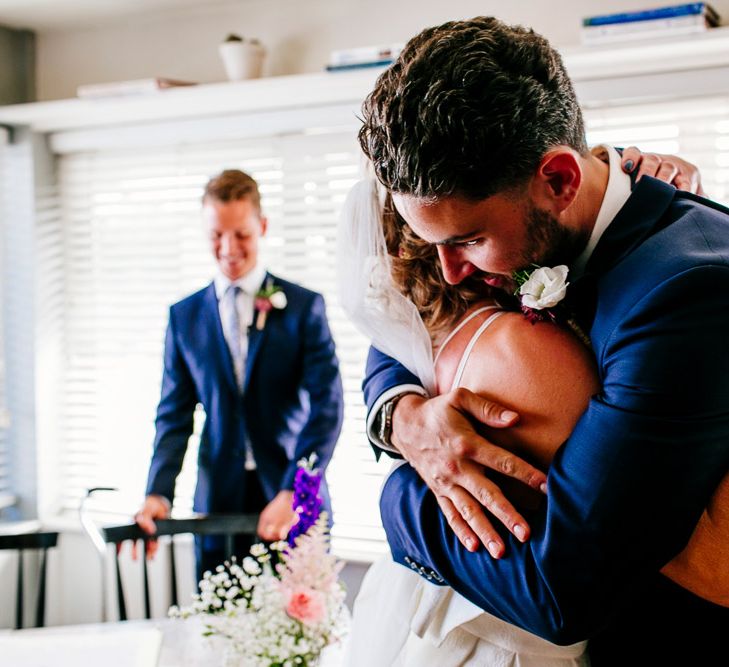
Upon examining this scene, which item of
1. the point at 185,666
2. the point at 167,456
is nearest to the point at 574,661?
the point at 185,666

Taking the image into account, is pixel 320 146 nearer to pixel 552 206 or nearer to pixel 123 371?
pixel 123 371

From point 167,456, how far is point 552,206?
7.45ft

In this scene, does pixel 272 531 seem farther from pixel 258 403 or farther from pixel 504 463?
pixel 504 463

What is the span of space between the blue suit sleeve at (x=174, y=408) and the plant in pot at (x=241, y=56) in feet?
3.35

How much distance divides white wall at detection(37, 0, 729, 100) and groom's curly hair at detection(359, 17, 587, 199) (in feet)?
7.13

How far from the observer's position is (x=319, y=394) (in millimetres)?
2959

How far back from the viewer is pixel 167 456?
3.03 meters

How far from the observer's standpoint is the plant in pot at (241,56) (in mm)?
3361

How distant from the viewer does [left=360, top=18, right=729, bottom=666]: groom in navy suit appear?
2.88 ft

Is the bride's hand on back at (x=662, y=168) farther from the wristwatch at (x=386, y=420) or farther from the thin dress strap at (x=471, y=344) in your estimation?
the wristwatch at (x=386, y=420)

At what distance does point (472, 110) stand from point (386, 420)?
50 centimetres

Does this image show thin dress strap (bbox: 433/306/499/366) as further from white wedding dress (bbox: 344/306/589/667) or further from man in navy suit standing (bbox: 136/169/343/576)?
man in navy suit standing (bbox: 136/169/343/576)

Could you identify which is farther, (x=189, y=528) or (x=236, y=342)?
(x=236, y=342)

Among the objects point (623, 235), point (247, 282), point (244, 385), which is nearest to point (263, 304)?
point (247, 282)
